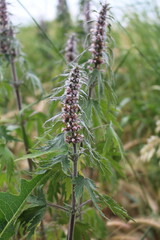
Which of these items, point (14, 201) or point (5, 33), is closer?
point (14, 201)

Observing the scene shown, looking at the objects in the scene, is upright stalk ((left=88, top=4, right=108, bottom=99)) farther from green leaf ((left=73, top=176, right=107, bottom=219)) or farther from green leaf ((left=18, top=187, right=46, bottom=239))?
green leaf ((left=18, top=187, right=46, bottom=239))

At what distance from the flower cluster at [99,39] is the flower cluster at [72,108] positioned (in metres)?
0.28

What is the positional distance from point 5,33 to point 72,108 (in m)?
0.94

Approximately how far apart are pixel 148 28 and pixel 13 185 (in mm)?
2737

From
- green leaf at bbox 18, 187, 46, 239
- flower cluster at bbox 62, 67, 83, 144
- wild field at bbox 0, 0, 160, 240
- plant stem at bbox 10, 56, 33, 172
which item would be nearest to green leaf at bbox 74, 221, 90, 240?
wild field at bbox 0, 0, 160, 240

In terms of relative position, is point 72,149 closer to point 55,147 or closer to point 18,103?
point 55,147

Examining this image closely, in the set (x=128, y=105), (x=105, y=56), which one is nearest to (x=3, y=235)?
(x=105, y=56)

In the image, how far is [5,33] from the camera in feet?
7.02

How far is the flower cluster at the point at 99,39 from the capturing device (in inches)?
65.0

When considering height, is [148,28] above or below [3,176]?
above

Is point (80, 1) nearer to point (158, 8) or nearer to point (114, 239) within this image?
point (158, 8)

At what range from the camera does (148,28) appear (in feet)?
13.3

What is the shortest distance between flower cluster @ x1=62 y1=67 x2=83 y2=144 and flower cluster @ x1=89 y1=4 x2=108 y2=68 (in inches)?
11.2

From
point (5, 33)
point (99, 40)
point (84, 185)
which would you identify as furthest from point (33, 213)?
point (5, 33)
